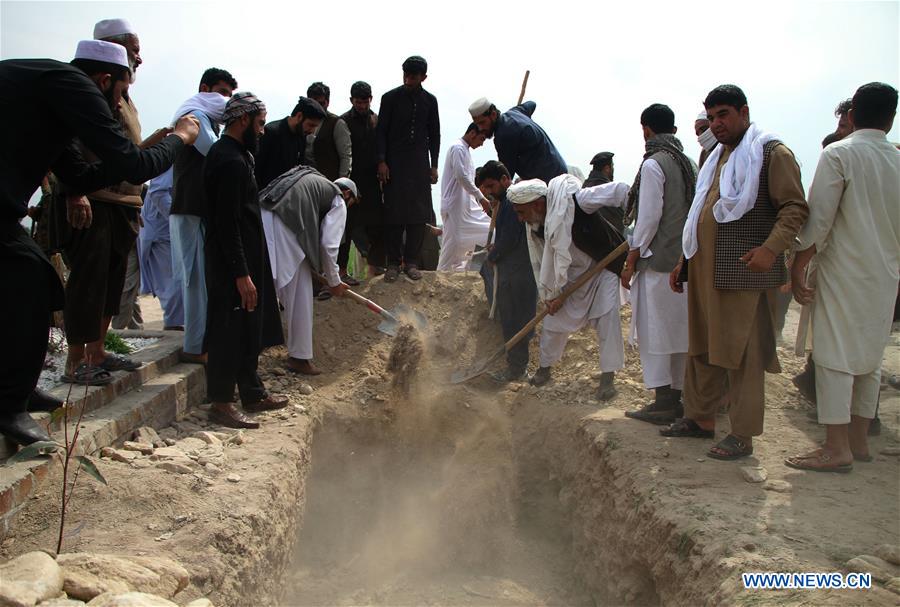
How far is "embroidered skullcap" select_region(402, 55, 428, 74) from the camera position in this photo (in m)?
6.25

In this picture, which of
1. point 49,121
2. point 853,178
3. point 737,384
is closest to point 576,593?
point 737,384

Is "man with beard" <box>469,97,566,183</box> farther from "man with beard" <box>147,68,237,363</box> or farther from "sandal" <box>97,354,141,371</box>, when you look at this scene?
"sandal" <box>97,354,141,371</box>

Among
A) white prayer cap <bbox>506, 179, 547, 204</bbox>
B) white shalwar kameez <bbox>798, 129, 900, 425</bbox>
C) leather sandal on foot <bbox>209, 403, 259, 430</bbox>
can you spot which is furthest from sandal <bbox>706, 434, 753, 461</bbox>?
leather sandal on foot <bbox>209, 403, 259, 430</bbox>

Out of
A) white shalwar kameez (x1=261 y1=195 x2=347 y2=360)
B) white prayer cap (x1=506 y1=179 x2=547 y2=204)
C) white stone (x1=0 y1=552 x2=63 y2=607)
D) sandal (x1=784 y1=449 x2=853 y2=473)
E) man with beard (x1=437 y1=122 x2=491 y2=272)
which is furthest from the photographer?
man with beard (x1=437 y1=122 x2=491 y2=272)

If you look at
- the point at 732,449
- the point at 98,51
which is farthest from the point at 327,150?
the point at 732,449

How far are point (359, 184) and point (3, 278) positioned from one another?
4081 mm

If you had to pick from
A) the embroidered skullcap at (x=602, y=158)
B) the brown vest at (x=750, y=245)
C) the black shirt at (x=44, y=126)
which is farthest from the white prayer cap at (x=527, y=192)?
the black shirt at (x=44, y=126)

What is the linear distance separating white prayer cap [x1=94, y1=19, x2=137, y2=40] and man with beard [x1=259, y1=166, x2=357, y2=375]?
139 centimetres

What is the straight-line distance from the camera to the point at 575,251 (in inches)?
197

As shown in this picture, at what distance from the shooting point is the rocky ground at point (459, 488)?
2867mm

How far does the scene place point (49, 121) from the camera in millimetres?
2910

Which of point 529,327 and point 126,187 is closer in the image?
point 126,187

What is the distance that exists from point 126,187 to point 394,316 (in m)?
2.68

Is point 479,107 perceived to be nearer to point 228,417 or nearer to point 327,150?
point 327,150
